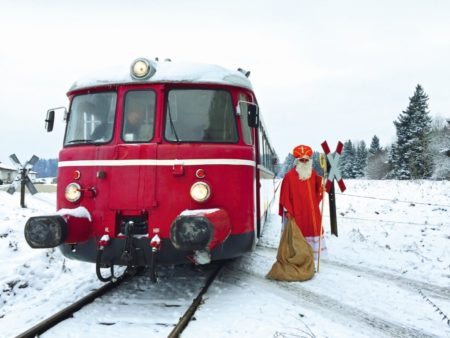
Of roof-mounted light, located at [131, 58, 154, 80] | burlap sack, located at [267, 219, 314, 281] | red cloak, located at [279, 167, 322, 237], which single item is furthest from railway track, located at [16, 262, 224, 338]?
roof-mounted light, located at [131, 58, 154, 80]

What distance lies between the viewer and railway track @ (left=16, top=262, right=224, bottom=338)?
4.00 m

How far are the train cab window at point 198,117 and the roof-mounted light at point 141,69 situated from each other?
368 mm

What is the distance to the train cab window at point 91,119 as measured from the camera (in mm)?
5328

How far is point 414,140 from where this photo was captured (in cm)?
3941

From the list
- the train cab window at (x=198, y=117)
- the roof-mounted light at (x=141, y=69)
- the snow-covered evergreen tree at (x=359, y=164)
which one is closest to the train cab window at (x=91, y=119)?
the roof-mounted light at (x=141, y=69)

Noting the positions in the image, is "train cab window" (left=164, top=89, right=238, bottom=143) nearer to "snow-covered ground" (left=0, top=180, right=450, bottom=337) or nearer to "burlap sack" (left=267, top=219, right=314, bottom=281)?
"burlap sack" (left=267, top=219, right=314, bottom=281)

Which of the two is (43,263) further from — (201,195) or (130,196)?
(201,195)

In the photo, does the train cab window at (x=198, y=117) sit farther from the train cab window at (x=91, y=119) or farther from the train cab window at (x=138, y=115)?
the train cab window at (x=91, y=119)

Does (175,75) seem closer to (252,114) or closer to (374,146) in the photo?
(252,114)

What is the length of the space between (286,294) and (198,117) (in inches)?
98.2

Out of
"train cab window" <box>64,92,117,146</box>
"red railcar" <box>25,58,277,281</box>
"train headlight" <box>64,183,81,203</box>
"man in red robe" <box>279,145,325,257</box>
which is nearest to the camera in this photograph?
"red railcar" <box>25,58,277,281</box>

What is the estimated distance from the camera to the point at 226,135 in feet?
17.4

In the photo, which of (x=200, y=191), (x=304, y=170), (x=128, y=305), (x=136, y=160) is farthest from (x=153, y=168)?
(x=304, y=170)

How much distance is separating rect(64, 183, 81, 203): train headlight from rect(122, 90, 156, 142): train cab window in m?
0.82
